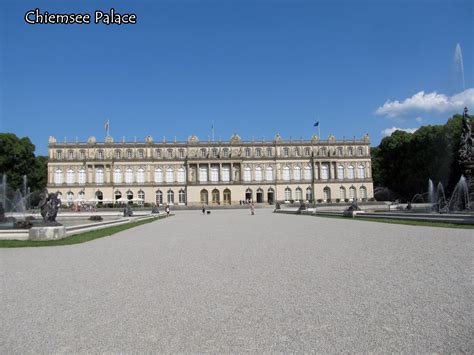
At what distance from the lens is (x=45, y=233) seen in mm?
16281

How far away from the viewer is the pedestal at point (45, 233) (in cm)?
1617

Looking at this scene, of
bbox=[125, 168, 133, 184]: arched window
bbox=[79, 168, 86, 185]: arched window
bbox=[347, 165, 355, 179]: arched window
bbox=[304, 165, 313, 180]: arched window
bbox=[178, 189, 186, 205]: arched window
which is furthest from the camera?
bbox=[347, 165, 355, 179]: arched window

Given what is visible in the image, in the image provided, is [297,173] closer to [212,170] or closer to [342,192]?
[342,192]

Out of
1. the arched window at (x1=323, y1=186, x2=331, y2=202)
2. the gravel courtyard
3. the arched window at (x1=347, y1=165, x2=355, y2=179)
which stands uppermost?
the arched window at (x1=347, y1=165, x2=355, y2=179)

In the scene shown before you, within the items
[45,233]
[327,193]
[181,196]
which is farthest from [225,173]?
[45,233]

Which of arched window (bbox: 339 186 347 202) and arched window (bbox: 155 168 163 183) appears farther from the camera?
arched window (bbox: 339 186 347 202)

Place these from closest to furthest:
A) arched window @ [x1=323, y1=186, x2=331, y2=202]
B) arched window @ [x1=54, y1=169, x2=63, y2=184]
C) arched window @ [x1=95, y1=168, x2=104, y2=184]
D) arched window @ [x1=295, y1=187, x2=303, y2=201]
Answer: arched window @ [x1=54, y1=169, x2=63, y2=184] < arched window @ [x1=95, y1=168, x2=104, y2=184] < arched window @ [x1=323, y1=186, x2=331, y2=202] < arched window @ [x1=295, y1=187, x2=303, y2=201]

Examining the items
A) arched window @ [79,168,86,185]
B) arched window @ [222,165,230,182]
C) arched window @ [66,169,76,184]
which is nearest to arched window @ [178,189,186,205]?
arched window @ [222,165,230,182]

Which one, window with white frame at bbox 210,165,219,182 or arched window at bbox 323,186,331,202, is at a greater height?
window with white frame at bbox 210,165,219,182

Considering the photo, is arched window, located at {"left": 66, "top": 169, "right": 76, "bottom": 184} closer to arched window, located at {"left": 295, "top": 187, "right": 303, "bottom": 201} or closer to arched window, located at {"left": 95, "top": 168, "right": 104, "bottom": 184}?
arched window, located at {"left": 95, "top": 168, "right": 104, "bottom": 184}

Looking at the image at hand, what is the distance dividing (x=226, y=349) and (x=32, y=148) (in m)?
74.6

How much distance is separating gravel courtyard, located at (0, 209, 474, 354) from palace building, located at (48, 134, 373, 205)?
69640mm

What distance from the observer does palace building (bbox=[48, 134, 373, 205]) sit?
7838 cm

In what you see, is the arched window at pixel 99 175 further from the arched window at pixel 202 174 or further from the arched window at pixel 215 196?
the arched window at pixel 215 196
